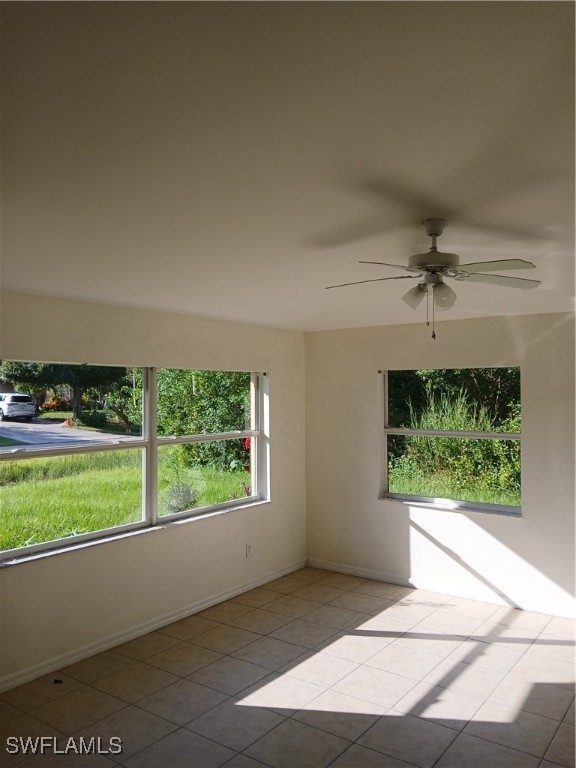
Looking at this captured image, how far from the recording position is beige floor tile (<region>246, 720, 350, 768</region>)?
111 inches

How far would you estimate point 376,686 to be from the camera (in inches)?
139

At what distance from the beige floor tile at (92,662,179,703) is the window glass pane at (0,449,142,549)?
946 mm

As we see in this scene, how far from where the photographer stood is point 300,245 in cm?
252

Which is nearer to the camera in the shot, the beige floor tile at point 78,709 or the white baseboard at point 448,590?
the beige floor tile at point 78,709

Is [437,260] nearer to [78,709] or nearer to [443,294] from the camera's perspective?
[443,294]

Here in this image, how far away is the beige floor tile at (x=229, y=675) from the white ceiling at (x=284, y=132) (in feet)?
8.16

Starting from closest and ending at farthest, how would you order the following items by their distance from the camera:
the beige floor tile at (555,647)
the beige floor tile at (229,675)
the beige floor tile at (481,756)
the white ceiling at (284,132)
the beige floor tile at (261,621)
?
the white ceiling at (284,132), the beige floor tile at (481,756), the beige floor tile at (229,675), the beige floor tile at (555,647), the beige floor tile at (261,621)

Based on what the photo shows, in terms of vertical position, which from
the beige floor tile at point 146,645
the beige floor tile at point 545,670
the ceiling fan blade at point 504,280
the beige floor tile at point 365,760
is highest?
the ceiling fan blade at point 504,280

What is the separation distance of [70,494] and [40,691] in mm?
1171

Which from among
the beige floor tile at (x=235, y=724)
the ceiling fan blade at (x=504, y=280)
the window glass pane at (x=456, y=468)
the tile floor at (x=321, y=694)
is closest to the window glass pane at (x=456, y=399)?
the window glass pane at (x=456, y=468)

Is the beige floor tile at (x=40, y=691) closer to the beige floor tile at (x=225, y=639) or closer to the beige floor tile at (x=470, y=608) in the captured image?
the beige floor tile at (x=225, y=639)

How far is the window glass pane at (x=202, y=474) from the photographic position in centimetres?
468

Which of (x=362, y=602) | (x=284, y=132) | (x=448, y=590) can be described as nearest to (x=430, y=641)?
(x=362, y=602)

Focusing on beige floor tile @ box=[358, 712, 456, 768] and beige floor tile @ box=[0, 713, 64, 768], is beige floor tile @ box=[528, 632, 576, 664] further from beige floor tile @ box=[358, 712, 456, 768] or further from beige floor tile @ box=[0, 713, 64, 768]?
beige floor tile @ box=[0, 713, 64, 768]
